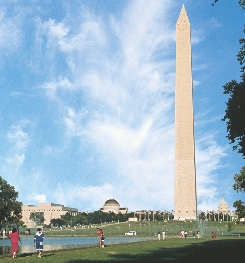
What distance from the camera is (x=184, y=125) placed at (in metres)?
80.8

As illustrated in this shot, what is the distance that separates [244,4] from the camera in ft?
68.5

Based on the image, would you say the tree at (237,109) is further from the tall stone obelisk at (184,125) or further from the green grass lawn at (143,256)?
the tall stone obelisk at (184,125)

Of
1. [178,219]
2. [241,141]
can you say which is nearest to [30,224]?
[178,219]

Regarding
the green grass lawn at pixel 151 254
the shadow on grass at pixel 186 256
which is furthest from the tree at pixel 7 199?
the shadow on grass at pixel 186 256

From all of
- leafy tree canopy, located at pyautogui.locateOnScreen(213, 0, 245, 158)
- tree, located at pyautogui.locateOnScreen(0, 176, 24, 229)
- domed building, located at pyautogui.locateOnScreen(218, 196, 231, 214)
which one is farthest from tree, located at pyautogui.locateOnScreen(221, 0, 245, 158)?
domed building, located at pyautogui.locateOnScreen(218, 196, 231, 214)

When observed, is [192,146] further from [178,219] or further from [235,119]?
[235,119]

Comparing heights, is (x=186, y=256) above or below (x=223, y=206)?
below

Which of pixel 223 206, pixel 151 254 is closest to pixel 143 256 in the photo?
pixel 151 254

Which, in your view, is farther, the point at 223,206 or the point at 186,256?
the point at 223,206

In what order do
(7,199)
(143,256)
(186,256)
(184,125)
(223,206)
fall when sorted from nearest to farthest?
(186,256) < (143,256) < (7,199) < (184,125) < (223,206)

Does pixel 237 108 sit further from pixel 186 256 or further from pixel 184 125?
pixel 184 125

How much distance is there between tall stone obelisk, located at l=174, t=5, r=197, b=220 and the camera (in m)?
80.2

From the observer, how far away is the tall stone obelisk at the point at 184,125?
80188 millimetres

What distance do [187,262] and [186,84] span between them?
2548 inches
